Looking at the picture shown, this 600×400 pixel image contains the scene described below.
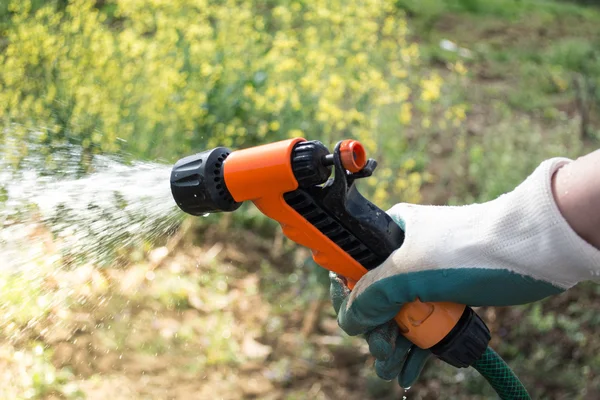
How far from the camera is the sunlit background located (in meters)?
2.31

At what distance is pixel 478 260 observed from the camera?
1.24 m

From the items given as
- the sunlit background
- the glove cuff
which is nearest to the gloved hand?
the glove cuff

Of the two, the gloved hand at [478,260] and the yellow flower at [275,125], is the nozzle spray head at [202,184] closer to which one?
the gloved hand at [478,260]

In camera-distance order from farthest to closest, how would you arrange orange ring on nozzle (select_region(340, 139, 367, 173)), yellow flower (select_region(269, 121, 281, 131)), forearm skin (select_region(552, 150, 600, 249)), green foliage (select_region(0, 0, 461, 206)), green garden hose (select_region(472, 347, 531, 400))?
yellow flower (select_region(269, 121, 281, 131)) → green foliage (select_region(0, 0, 461, 206)) → green garden hose (select_region(472, 347, 531, 400)) → orange ring on nozzle (select_region(340, 139, 367, 173)) → forearm skin (select_region(552, 150, 600, 249))

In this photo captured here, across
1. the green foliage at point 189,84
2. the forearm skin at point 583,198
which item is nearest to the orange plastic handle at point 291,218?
the forearm skin at point 583,198

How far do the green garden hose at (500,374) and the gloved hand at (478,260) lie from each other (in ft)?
0.58

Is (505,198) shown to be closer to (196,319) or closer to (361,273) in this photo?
(361,273)

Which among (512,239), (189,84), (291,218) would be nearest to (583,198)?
(512,239)

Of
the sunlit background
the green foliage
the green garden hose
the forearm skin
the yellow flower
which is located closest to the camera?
the forearm skin

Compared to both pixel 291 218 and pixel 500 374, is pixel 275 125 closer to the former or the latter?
pixel 291 218

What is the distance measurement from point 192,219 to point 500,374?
1873 millimetres

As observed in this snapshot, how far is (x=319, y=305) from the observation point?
2.76 m

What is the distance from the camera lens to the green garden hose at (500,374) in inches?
56.1

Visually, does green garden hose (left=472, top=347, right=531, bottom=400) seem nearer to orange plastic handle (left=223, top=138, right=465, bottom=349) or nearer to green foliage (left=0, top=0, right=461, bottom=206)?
orange plastic handle (left=223, top=138, right=465, bottom=349)
